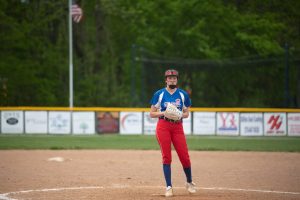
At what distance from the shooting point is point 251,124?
31.2 meters

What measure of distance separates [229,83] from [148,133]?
7413 mm

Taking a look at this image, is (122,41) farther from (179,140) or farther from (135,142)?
(179,140)

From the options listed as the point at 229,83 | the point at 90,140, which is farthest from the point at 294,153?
the point at 229,83

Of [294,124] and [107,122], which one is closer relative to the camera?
[294,124]

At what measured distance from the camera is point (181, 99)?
11922 mm

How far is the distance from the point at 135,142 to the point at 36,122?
6589 mm

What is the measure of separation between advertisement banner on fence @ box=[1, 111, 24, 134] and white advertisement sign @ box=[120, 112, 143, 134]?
4682 mm

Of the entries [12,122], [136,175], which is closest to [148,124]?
[12,122]

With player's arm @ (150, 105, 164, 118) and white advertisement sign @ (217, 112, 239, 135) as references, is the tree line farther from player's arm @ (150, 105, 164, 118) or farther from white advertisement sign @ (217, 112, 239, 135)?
player's arm @ (150, 105, 164, 118)

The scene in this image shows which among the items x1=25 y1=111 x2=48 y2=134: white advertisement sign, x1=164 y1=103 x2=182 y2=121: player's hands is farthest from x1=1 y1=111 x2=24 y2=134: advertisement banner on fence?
x1=164 y1=103 x2=182 y2=121: player's hands

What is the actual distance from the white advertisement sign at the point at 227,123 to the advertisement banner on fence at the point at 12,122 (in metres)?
9.14

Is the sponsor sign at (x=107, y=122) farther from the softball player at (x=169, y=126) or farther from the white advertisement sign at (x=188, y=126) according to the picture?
the softball player at (x=169, y=126)

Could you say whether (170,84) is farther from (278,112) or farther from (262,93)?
(262,93)

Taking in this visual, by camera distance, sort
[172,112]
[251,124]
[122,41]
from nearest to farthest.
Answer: [172,112] < [251,124] < [122,41]
